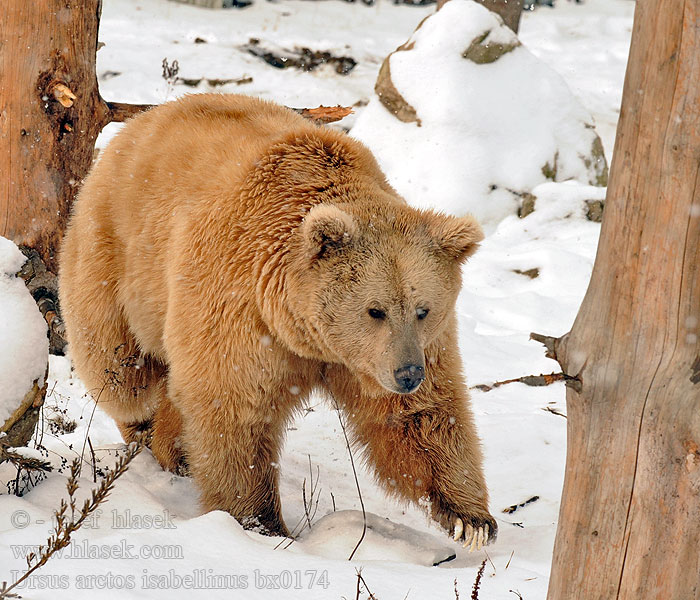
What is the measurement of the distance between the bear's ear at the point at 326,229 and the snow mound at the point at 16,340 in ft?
4.71

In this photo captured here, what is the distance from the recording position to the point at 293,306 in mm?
4078

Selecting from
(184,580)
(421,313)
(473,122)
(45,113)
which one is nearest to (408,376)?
(421,313)

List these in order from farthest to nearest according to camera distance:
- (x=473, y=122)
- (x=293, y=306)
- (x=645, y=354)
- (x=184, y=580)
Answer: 1. (x=473, y=122)
2. (x=293, y=306)
3. (x=184, y=580)
4. (x=645, y=354)

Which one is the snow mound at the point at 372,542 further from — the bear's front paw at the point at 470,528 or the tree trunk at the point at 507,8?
the tree trunk at the point at 507,8

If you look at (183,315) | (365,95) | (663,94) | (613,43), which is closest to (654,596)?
(663,94)

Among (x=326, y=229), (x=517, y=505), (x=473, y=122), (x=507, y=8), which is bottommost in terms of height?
(x=517, y=505)

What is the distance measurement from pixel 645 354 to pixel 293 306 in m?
1.88

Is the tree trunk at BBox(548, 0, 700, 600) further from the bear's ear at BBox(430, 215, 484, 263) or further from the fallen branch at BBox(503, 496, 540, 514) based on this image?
the fallen branch at BBox(503, 496, 540, 514)

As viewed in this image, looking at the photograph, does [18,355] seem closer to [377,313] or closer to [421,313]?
[377,313]

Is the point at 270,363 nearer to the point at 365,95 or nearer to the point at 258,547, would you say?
the point at 258,547

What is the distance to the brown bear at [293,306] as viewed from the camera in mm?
4023

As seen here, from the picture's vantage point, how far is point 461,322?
7.99m

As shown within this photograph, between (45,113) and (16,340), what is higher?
(45,113)

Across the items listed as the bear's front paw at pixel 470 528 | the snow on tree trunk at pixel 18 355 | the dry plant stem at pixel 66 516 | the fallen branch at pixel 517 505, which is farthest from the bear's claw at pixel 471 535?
the snow on tree trunk at pixel 18 355
